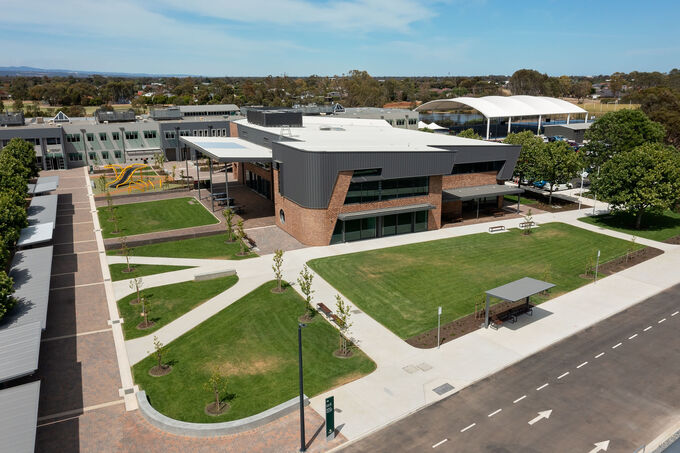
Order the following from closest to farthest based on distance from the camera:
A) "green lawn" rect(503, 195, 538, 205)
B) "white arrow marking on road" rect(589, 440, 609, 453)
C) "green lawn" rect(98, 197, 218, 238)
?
"white arrow marking on road" rect(589, 440, 609, 453) → "green lawn" rect(98, 197, 218, 238) → "green lawn" rect(503, 195, 538, 205)

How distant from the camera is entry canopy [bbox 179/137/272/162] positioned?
5244cm

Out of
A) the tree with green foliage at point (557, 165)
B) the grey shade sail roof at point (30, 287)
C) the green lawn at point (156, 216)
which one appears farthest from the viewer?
the tree with green foliage at point (557, 165)

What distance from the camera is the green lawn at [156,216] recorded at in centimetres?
5266

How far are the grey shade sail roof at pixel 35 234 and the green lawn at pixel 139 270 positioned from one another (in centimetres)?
578

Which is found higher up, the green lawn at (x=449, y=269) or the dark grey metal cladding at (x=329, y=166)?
the dark grey metal cladding at (x=329, y=166)

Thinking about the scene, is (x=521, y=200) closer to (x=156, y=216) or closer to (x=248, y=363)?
(x=156, y=216)

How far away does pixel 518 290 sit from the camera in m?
31.7

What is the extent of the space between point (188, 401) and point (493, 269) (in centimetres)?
2766

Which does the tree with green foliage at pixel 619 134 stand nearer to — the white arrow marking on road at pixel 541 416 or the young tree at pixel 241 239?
the young tree at pixel 241 239

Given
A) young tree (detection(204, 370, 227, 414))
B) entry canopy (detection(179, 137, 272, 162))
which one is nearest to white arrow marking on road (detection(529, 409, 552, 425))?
young tree (detection(204, 370, 227, 414))

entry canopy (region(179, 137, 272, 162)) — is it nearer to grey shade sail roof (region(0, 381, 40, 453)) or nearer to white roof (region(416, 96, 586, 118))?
grey shade sail roof (region(0, 381, 40, 453))

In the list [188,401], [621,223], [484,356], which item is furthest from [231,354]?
[621,223]

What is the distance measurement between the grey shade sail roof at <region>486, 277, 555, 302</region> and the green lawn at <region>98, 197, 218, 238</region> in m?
34.7

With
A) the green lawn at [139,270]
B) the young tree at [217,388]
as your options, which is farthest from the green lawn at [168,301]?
the young tree at [217,388]
